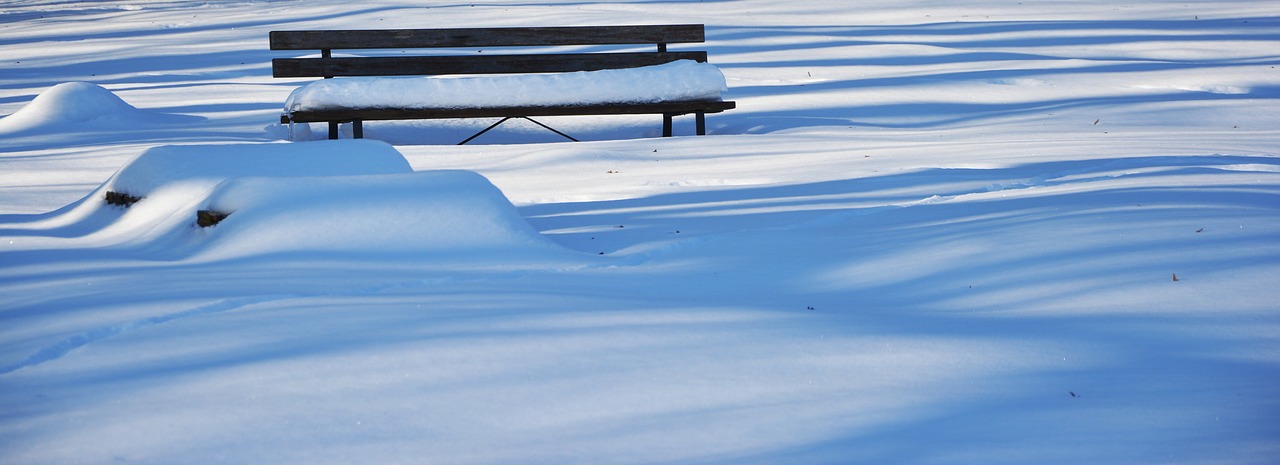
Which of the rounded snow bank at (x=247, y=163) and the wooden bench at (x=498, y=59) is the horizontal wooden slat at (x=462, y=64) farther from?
the rounded snow bank at (x=247, y=163)

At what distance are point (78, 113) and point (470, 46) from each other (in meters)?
2.93

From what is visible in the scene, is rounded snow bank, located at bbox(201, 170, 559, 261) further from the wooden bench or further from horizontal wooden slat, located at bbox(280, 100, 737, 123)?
the wooden bench

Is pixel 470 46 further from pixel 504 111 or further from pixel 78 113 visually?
pixel 78 113

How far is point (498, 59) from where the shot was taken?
824 centimetres

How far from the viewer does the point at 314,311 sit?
9.48 ft

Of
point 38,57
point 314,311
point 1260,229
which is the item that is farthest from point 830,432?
point 38,57

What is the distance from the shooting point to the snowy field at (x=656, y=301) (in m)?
2.15

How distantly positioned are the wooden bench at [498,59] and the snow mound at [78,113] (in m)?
1.31

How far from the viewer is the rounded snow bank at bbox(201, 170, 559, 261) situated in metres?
3.59

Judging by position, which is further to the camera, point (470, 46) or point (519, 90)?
point (470, 46)

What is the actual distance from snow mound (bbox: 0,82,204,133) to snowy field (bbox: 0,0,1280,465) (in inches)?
37.8

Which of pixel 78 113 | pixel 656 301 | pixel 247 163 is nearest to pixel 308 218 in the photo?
pixel 247 163

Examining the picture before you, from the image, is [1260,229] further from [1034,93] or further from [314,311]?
[1034,93]

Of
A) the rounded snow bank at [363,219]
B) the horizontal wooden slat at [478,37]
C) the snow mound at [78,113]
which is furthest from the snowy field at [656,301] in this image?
the horizontal wooden slat at [478,37]
